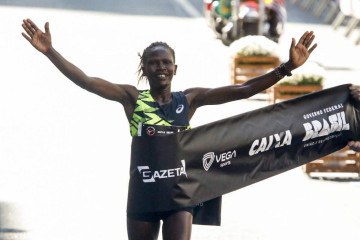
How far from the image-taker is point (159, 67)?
30.2 feet

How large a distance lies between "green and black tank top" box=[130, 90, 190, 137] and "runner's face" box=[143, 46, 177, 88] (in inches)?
5.3

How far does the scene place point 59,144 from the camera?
60.0 feet

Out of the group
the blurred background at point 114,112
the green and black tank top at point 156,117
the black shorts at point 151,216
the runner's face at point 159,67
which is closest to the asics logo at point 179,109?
the green and black tank top at point 156,117

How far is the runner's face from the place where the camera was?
9.20 metres

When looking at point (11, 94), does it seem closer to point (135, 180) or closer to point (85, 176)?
point (85, 176)

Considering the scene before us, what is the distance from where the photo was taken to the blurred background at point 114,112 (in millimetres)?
14000

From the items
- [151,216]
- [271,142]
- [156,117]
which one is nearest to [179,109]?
[156,117]

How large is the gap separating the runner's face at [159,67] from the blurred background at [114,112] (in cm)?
402

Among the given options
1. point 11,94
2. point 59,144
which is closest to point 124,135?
point 59,144

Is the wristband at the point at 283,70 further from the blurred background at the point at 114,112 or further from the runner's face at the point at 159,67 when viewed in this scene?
the blurred background at the point at 114,112

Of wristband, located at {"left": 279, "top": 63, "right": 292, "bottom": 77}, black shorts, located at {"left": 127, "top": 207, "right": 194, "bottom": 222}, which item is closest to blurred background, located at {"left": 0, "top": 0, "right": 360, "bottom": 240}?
wristband, located at {"left": 279, "top": 63, "right": 292, "bottom": 77}

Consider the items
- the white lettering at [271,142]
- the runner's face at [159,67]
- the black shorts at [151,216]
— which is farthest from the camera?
the white lettering at [271,142]

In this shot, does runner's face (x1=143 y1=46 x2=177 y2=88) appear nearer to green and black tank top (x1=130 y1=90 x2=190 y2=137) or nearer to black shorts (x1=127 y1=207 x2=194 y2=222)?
green and black tank top (x1=130 y1=90 x2=190 y2=137)

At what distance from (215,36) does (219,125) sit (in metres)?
21.3
